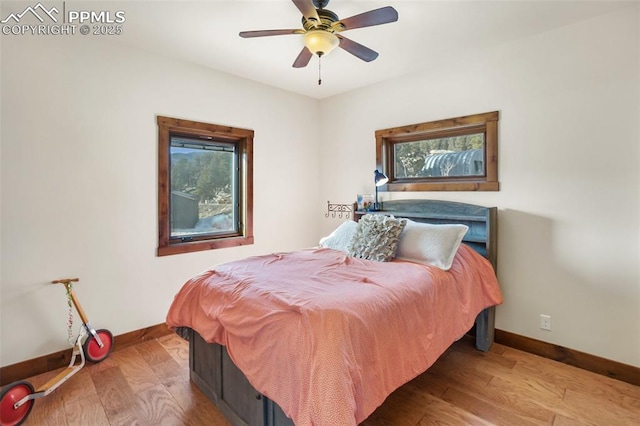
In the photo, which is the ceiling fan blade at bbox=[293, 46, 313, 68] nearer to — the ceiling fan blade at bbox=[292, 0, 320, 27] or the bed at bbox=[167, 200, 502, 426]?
the ceiling fan blade at bbox=[292, 0, 320, 27]

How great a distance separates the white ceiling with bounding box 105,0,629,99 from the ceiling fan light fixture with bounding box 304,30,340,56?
306 millimetres

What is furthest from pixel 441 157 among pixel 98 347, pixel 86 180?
pixel 98 347

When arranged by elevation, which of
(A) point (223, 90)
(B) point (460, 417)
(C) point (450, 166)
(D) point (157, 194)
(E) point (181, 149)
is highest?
(A) point (223, 90)

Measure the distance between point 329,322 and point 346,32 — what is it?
7.42 feet

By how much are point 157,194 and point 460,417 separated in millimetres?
2949

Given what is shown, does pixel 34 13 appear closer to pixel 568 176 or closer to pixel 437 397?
pixel 437 397

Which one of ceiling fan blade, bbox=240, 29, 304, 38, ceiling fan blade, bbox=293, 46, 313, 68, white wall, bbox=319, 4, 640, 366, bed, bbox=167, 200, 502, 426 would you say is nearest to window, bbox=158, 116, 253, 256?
bed, bbox=167, 200, 502, 426

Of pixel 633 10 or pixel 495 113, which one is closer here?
pixel 633 10

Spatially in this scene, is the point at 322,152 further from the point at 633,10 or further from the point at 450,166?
the point at 633,10

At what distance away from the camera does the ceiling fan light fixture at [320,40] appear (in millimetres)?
2006

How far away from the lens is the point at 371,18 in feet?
6.06

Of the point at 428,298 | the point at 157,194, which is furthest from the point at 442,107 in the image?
the point at 157,194

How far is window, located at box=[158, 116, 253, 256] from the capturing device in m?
3.00

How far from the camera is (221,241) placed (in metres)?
3.43
